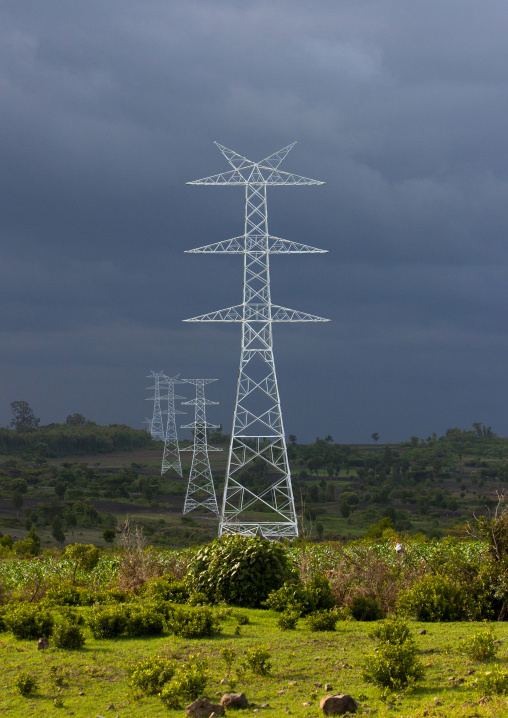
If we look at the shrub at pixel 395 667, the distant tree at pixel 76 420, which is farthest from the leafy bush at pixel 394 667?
the distant tree at pixel 76 420

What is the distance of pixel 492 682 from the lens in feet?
28.2

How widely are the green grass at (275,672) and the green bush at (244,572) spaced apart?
5.58ft

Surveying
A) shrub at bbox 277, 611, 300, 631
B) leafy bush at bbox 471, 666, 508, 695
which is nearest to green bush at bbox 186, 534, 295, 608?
shrub at bbox 277, 611, 300, 631

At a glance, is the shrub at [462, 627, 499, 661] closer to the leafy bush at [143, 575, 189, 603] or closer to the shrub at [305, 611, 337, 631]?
the shrub at [305, 611, 337, 631]

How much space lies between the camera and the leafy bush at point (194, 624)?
13.3 meters

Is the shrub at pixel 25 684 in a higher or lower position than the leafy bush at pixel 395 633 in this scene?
lower

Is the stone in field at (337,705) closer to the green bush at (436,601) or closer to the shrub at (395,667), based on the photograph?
the shrub at (395,667)

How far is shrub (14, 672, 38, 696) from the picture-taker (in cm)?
1055

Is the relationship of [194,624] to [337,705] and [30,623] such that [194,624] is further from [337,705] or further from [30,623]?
[337,705]

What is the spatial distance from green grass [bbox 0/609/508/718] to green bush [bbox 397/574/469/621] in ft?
1.77

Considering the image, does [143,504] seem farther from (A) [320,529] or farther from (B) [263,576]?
(B) [263,576]

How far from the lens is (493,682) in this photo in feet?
28.1

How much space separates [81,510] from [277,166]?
4580cm

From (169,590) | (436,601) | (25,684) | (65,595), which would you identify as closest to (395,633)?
(436,601)
